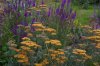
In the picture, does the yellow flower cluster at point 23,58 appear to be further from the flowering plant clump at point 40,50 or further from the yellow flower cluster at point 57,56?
the yellow flower cluster at point 57,56

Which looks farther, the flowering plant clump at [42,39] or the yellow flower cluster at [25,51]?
the flowering plant clump at [42,39]

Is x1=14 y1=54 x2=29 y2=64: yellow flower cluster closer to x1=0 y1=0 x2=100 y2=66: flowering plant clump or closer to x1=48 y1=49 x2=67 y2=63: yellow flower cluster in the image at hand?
x1=0 y1=0 x2=100 y2=66: flowering plant clump

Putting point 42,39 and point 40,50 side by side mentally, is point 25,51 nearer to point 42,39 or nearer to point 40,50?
point 40,50

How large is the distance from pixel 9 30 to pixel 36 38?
3.22 ft

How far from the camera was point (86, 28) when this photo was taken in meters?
7.18

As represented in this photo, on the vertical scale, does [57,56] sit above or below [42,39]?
below

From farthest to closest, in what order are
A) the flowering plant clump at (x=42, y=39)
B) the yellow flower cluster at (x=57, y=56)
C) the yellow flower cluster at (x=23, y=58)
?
the flowering plant clump at (x=42, y=39)
the yellow flower cluster at (x=57, y=56)
the yellow flower cluster at (x=23, y=58)

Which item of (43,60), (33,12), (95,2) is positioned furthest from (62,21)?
(95,2)

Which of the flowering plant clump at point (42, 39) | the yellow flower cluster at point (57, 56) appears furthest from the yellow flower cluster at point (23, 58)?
the yellow flower cluster at point (57, 56)

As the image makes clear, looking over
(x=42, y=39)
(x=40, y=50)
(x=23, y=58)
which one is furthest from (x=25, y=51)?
(x=42, y=39)

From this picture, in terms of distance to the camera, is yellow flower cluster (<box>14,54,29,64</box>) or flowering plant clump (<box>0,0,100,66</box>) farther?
flowering plant clump (<box>0,0,100,66</box>)

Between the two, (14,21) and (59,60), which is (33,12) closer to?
(14,21)

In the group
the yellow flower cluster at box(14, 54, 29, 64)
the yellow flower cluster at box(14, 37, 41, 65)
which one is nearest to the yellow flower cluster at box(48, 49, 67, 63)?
the yellow flower cluster at box(14, 37, 41, 65)

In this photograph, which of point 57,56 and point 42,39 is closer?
point 57,56
